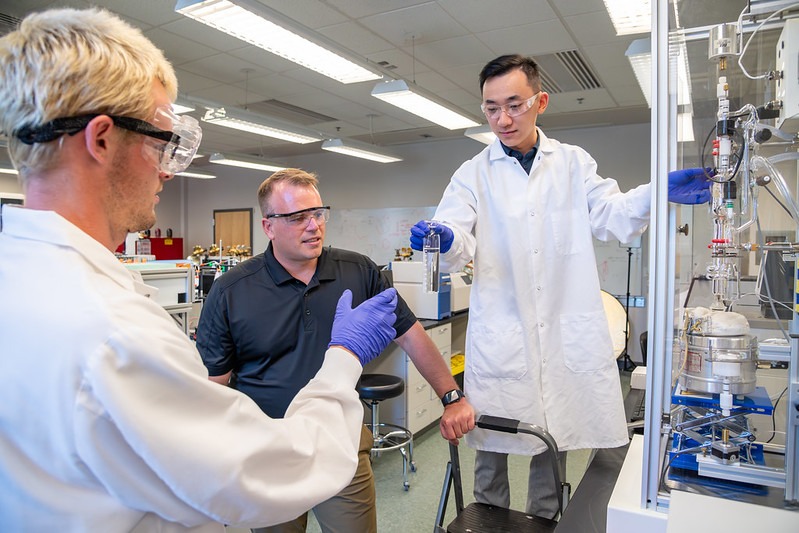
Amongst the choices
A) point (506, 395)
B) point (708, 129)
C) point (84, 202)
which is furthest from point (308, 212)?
point (708, 129)

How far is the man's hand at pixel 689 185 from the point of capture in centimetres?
102

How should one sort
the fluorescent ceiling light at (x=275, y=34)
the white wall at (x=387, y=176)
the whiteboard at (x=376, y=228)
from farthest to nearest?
the whiteboard at (x=376, y=228), the white wall at (x=387, y=176), the fluorescent ceiling light at (x=275, y=34)

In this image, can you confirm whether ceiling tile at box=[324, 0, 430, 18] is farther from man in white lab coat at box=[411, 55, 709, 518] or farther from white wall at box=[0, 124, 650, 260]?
white wall at box=[0, 124, 650, 260]

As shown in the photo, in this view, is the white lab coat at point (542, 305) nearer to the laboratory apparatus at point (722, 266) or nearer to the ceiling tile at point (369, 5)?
the laboratory apparatus at point (722, 266)

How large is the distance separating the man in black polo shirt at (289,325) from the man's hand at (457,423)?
0.16 metres

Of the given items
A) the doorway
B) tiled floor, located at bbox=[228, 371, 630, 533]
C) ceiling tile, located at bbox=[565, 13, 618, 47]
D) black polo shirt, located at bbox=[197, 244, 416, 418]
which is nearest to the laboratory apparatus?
black polo shirt, located at bbox=[197, 244, 416, 418]

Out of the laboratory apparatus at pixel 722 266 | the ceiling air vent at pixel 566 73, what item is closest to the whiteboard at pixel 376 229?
the ceiling air vent at pixel 566 73

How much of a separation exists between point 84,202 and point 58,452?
34cm

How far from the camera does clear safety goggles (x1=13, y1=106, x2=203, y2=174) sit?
2.25ft

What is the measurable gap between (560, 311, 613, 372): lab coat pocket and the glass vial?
1.33ft

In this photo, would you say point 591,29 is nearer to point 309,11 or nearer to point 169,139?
point 309,11

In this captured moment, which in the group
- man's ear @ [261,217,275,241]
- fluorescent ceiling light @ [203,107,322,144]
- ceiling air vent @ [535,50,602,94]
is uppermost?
ceiling air vent @ [535,50,602,94]

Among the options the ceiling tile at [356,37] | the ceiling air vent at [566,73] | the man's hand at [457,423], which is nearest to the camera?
Result: the man's hand at [457,423]

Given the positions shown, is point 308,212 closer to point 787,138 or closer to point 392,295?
point 392,295
